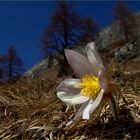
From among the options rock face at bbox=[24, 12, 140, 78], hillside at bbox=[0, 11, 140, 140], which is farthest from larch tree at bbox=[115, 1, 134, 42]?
hillside at bbox=[0, 11, 140, 140]

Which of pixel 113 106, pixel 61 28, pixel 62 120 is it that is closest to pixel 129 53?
pixel 61 28

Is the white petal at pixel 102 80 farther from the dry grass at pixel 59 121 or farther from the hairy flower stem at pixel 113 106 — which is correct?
the dry grass at pixel 59 121

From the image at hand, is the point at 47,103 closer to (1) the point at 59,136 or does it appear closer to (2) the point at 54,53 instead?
(1) the point at 59,136

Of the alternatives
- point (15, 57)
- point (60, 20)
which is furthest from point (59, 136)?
point (15, 57)

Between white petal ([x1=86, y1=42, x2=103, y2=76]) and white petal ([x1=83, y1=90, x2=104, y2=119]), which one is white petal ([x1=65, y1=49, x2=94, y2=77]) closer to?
white petal ([x1=86, y1=42, x2=103, y2=76])

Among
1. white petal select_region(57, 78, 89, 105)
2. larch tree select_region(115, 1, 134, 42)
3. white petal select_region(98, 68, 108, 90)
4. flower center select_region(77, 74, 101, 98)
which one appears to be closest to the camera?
white petal select_region(98, 68, 108, 90)

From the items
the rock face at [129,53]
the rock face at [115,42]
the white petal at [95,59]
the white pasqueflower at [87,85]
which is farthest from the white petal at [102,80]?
the rock face at [115,42]
